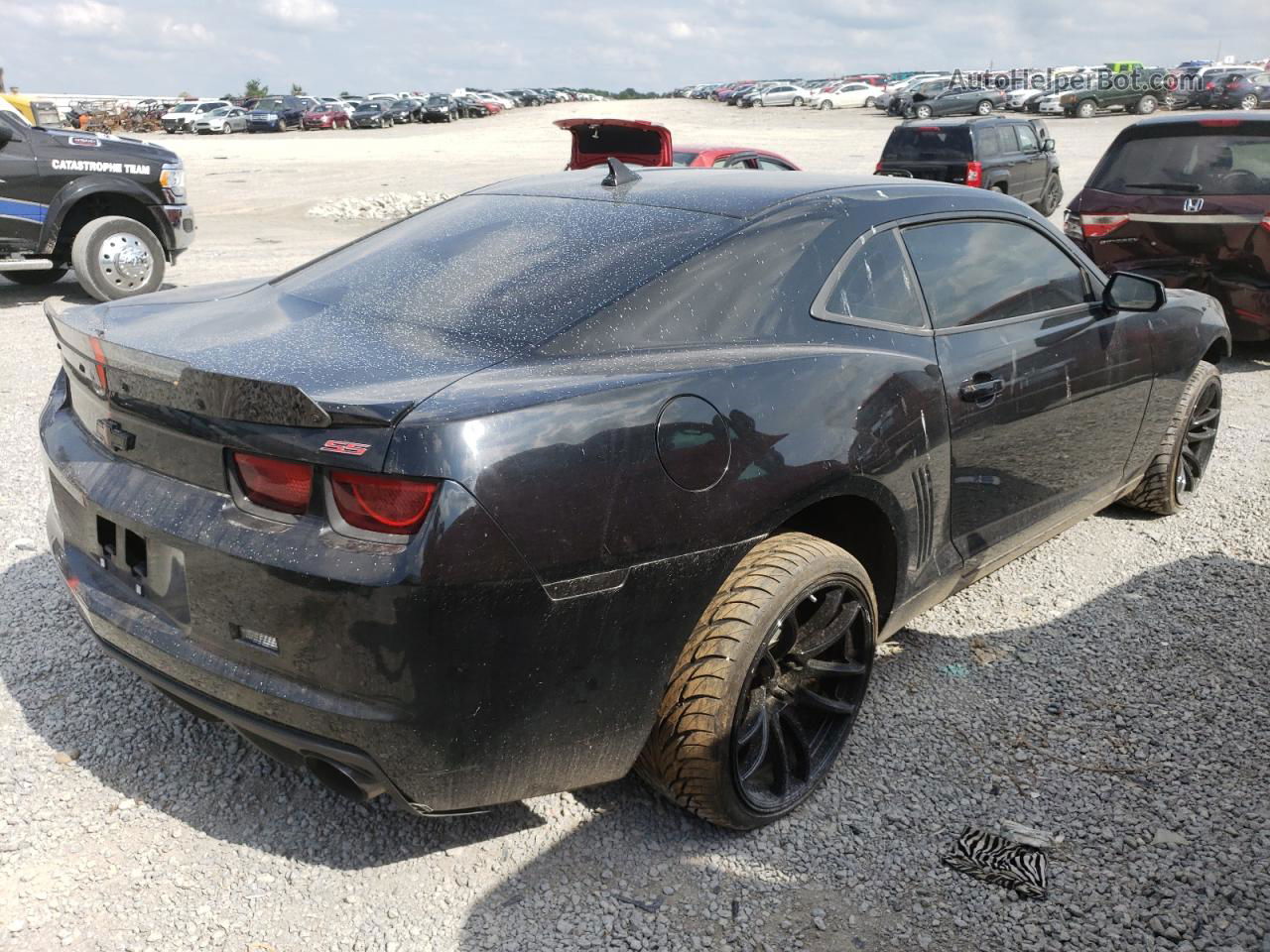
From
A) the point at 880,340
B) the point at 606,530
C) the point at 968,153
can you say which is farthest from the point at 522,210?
the point at 968,153

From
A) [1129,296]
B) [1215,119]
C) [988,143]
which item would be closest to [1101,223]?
[1215,119]

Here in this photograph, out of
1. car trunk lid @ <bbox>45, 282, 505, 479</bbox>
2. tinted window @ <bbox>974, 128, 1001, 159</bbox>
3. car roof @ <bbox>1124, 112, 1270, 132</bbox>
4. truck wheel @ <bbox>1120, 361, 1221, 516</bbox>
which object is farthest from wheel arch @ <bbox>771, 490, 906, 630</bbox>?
tinted window @ <bbox>974, 128, 1001, 159</bbox>

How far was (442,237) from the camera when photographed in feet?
10.9

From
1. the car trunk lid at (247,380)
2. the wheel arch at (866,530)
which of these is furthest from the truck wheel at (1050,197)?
the car trunk lid at (247,380)

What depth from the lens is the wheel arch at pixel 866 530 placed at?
297 cm

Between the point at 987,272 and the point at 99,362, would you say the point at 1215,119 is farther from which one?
the point at 99,362

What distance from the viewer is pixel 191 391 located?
230cm

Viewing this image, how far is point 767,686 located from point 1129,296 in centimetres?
225

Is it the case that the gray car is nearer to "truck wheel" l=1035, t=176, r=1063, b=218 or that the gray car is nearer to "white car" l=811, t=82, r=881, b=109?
"white car" l=811, t=82, r=881, b=109

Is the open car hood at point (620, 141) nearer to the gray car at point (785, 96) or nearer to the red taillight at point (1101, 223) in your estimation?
the red taillight at point (1101, 223)

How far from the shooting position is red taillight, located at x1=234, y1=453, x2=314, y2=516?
219 cm

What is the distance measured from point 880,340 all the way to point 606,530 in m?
1.18

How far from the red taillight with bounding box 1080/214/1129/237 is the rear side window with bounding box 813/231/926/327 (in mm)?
5255

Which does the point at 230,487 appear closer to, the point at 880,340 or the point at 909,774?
the point at 880,340
